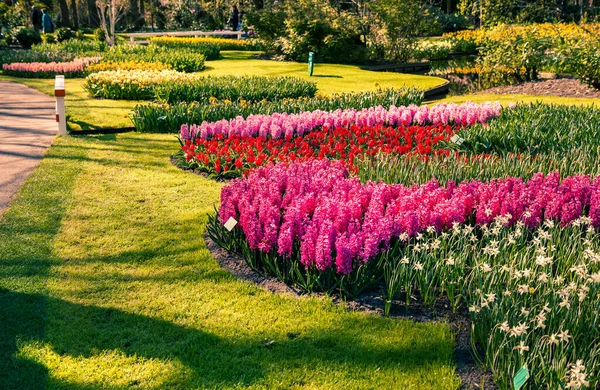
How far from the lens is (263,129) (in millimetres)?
8805

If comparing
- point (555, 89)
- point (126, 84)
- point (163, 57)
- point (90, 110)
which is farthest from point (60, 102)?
point (555, 89)

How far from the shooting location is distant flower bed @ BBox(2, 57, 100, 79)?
18656 millimetres

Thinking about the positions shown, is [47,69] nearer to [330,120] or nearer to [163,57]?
[163,57]

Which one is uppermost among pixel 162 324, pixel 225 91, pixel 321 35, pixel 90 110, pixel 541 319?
pixel 321 35

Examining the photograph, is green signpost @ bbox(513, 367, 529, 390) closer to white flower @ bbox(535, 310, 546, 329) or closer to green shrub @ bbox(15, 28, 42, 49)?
white flower @ bbox(535, 310, 546, 329)

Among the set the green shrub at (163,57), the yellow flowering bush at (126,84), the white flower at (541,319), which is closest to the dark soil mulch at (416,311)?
the white flower at (541,319)

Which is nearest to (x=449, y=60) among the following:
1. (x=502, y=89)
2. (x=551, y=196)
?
(x=502, y=89)

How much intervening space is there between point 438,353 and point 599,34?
579 inches

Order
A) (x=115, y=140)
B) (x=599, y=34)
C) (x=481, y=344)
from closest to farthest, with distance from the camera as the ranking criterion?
(x=481, y=344), (x=115, y=140), (x=599, y=34)

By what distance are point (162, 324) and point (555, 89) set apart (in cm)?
1336

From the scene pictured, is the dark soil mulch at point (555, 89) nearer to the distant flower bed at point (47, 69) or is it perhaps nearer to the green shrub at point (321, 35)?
the green shrub at point (321, 35)

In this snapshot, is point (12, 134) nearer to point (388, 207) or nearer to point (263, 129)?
point (263, 129)

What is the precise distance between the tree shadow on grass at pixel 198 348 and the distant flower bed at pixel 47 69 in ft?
51.5

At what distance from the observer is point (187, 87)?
12711 millimetres
